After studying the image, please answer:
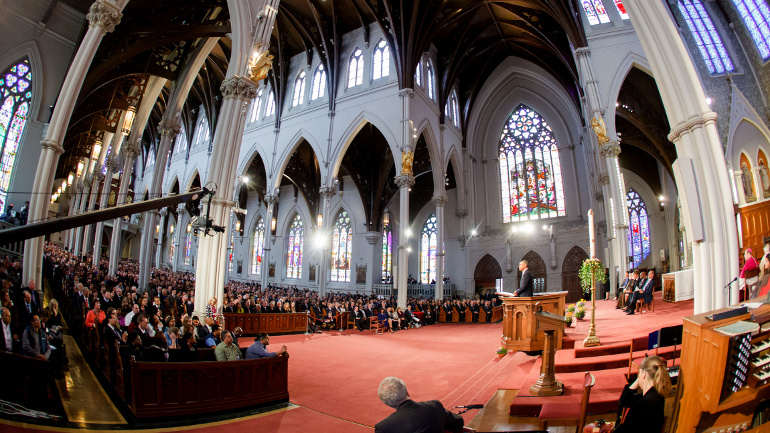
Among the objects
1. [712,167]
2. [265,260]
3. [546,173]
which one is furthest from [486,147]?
[712,167]

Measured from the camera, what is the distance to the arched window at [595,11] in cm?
1376

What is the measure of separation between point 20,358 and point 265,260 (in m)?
18.0

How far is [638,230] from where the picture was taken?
65.9 ft

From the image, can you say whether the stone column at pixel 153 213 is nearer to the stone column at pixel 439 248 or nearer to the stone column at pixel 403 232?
the stone column at pixel 403 232

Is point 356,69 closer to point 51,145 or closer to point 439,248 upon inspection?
point 439,248

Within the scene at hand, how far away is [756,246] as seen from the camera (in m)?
7.77

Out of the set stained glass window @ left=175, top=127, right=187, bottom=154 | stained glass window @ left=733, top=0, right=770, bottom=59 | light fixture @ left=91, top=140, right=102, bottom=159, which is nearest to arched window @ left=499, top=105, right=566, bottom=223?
stained glass window @ left=733, top=0, right=770, bottom=59

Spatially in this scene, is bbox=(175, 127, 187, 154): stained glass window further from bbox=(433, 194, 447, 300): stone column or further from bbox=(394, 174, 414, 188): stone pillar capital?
bbox=(433, 194, 447, 300): stone column

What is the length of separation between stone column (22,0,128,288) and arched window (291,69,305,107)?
1295 centimetres

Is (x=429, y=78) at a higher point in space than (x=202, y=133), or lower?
higher

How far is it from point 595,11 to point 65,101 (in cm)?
1680

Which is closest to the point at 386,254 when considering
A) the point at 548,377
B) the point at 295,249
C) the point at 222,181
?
the point at 295,249

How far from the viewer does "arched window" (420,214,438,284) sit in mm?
22812

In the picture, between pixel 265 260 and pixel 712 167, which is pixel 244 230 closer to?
pixel 265 260
